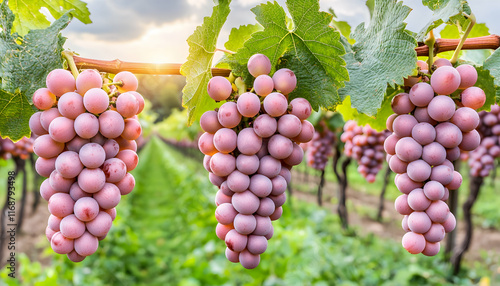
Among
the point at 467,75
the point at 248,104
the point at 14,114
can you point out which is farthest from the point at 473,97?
the point at 14,114

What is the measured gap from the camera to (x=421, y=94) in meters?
0.84

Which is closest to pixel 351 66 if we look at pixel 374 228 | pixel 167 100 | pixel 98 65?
pixel 98 65

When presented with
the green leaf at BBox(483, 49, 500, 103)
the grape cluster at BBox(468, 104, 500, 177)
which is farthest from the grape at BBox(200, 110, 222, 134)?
the grape cluster at BBox(468, 104, 500, 177)

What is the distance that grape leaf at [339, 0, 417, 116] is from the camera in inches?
33.4

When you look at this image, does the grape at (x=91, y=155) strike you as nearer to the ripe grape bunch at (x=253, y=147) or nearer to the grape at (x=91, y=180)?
the grape at (x=91, y=180)

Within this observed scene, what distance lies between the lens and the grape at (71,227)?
2.67 feet

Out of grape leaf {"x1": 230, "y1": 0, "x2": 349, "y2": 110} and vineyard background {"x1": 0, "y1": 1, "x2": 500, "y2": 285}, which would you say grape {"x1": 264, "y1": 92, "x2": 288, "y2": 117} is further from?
vineyard background {"x1": 0, "y1": 1, "x2": 500, "y2": 285}

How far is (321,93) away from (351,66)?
119 mm

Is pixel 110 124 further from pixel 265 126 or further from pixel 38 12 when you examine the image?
pixel 38 12

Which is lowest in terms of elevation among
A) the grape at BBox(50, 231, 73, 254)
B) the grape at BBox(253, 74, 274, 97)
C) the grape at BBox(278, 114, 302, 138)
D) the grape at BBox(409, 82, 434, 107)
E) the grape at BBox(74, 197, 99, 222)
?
the grape at BBox(50, 231, 73, 254)

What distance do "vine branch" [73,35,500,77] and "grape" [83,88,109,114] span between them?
0.54 ft

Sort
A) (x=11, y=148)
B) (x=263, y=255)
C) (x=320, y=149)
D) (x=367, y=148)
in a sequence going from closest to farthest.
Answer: (x=11, y=148)
(x=367, y=148)
(x=320, y=149)
(x=263, y=255)

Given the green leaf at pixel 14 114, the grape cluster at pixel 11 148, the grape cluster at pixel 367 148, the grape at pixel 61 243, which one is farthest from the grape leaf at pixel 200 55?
the grape cluster at pixel 11 148

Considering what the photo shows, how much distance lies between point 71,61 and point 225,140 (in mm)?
441
